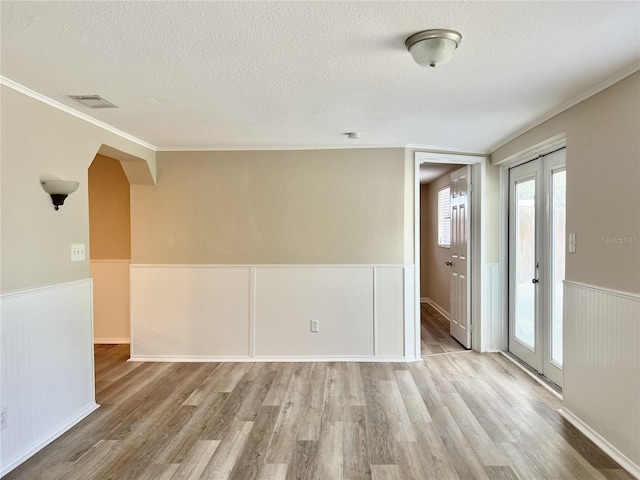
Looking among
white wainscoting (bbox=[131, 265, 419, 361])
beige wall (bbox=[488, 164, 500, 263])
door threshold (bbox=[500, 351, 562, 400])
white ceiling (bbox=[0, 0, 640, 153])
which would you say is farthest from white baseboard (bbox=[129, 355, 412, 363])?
white ceiling (bbox=[0, 0, 640, 153])

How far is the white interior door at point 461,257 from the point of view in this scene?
4.39 meters

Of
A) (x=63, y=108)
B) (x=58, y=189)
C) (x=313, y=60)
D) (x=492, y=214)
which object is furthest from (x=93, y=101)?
(x=492, y=214)

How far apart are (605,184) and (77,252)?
12.0 ft

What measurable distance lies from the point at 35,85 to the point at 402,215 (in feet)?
10.5

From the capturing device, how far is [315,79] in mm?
2268

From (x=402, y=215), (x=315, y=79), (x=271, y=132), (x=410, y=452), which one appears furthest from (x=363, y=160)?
(x=410, y=452)

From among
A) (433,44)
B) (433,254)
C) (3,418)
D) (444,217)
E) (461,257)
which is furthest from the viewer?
(433,254)

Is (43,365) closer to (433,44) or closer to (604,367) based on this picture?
(433,44)

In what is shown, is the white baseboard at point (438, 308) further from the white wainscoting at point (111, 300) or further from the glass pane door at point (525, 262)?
the white wainscoting at point (111, 300)

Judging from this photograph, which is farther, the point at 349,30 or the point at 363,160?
the point at 363,160

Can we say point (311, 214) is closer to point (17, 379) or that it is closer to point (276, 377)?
point (276, 377)

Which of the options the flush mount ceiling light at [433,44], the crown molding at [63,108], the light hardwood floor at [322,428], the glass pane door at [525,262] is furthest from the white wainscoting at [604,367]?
the crown molding at [63,108]

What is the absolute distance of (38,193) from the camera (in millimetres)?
2490

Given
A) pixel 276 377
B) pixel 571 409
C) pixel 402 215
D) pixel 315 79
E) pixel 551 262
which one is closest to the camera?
pixel 315 79
